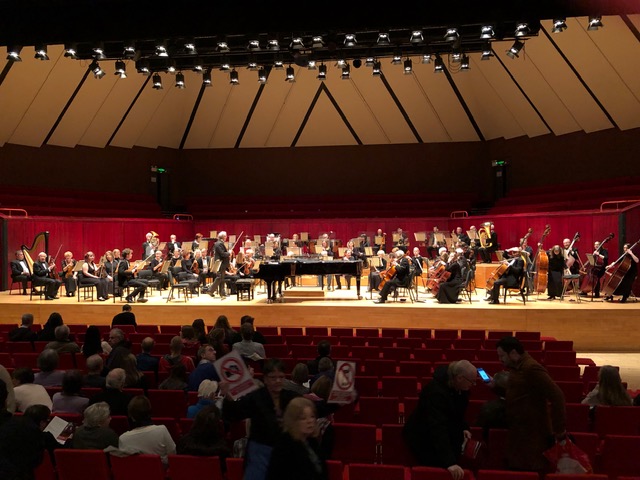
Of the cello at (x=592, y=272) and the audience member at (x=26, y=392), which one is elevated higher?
the cello at (x=592, y=272)

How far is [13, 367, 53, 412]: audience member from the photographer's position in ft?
17.2

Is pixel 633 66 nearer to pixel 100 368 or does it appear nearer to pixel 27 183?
pixel 100 368

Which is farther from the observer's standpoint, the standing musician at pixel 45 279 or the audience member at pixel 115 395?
the standing musician at pixel 45 279

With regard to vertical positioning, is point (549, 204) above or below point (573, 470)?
above

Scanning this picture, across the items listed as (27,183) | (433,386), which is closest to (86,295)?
(27,183)

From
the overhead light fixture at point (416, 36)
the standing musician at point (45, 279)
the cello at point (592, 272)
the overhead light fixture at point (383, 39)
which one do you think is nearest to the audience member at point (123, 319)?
the standing musician at point (45, 279)

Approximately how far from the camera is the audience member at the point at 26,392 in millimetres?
5254

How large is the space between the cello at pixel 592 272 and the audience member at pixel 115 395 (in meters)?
11.8

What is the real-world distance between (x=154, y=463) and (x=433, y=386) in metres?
1.94

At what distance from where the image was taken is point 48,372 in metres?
6.22

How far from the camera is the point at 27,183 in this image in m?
21.0

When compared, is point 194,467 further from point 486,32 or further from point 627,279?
point 627,279

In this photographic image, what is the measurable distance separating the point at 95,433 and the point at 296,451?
2158mm

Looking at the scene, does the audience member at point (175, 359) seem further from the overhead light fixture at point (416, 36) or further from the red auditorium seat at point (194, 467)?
the overhead light fixture at point (416, 36)
